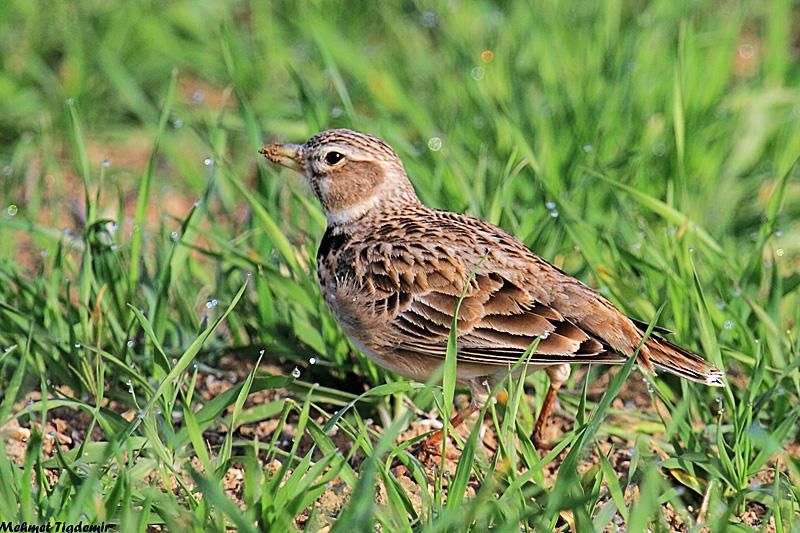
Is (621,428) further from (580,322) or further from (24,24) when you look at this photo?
(24,24)

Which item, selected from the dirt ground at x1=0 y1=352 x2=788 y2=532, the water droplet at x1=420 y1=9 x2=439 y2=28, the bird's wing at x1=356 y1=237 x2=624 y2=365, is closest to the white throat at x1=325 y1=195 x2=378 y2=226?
the bird's wing at x1=356 y1=237 x2=624 y2=365

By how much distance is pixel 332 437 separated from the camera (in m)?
4.07

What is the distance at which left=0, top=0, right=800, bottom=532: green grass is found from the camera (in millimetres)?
3158

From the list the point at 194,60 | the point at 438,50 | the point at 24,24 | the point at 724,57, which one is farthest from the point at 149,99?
the point at 724,57

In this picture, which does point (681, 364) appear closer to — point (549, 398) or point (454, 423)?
point (549, 398)

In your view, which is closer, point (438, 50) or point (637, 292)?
point (637, 292)

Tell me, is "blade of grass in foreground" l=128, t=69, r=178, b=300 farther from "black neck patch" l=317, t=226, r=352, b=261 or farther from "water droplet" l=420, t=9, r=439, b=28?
"water droplet" l=420, t=9, r=439, b=28

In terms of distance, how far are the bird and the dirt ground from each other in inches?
8.3

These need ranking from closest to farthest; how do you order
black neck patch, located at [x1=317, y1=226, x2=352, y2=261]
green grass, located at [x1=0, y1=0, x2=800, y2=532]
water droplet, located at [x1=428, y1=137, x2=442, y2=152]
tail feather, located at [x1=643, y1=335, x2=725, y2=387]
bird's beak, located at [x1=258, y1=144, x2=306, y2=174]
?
1. green grass, located at [x1=0, y1=0, x2=800, y2=532]
2. tail feather, located at [x1=643, y1=335, x2=725, y2=387]
3. black neck patch, located at [x1=317, y1=226, x2=352, y2=261]
4. bird's beak, located at [x1=258, y1=144, x2=306, y2=174]
5. water droplet, located at [x1=428, y1=137, x2=442, y2=152]

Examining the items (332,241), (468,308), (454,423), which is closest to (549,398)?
(454,423)

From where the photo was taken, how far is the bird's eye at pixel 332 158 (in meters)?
4.32

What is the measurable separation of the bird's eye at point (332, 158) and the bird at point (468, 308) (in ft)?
0.11

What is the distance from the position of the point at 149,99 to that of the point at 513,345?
4.36 m

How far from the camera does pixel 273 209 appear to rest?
15.7ft
